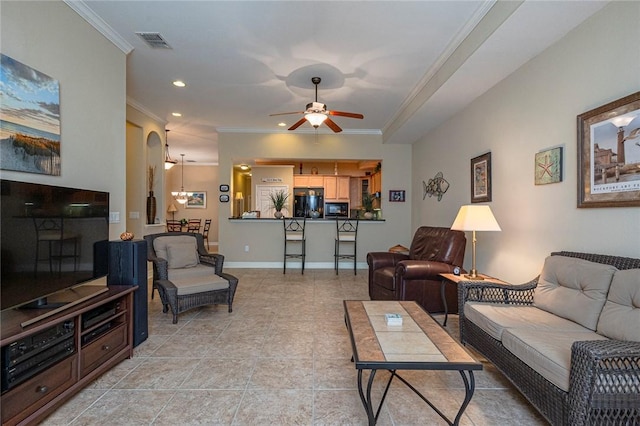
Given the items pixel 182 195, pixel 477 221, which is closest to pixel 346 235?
pixel 477 221

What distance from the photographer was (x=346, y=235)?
6035mm

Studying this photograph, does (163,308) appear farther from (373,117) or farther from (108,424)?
(373,117)

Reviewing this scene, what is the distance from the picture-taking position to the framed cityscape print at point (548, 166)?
239 centimetres

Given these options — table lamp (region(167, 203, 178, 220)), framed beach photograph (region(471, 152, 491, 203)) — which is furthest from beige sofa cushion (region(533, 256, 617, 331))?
table lamp (region(167, 203, 178, 220))

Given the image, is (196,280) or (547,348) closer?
(547,348)

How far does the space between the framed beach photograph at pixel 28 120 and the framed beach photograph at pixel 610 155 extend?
12.3 feet

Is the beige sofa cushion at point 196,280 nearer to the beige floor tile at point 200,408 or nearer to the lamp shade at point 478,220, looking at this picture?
the beige floor tile at point 200,408

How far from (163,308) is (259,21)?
→ 318 cm

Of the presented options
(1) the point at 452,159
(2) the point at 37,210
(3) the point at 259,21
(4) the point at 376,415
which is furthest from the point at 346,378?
(1) the point at 452,159

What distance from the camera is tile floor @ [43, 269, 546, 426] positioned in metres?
1.73

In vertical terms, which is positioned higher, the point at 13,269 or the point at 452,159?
the point at 452,159

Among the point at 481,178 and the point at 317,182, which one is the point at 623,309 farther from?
the point at 317,182

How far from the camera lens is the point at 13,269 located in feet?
5.20

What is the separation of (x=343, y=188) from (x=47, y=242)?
7.19 meters
